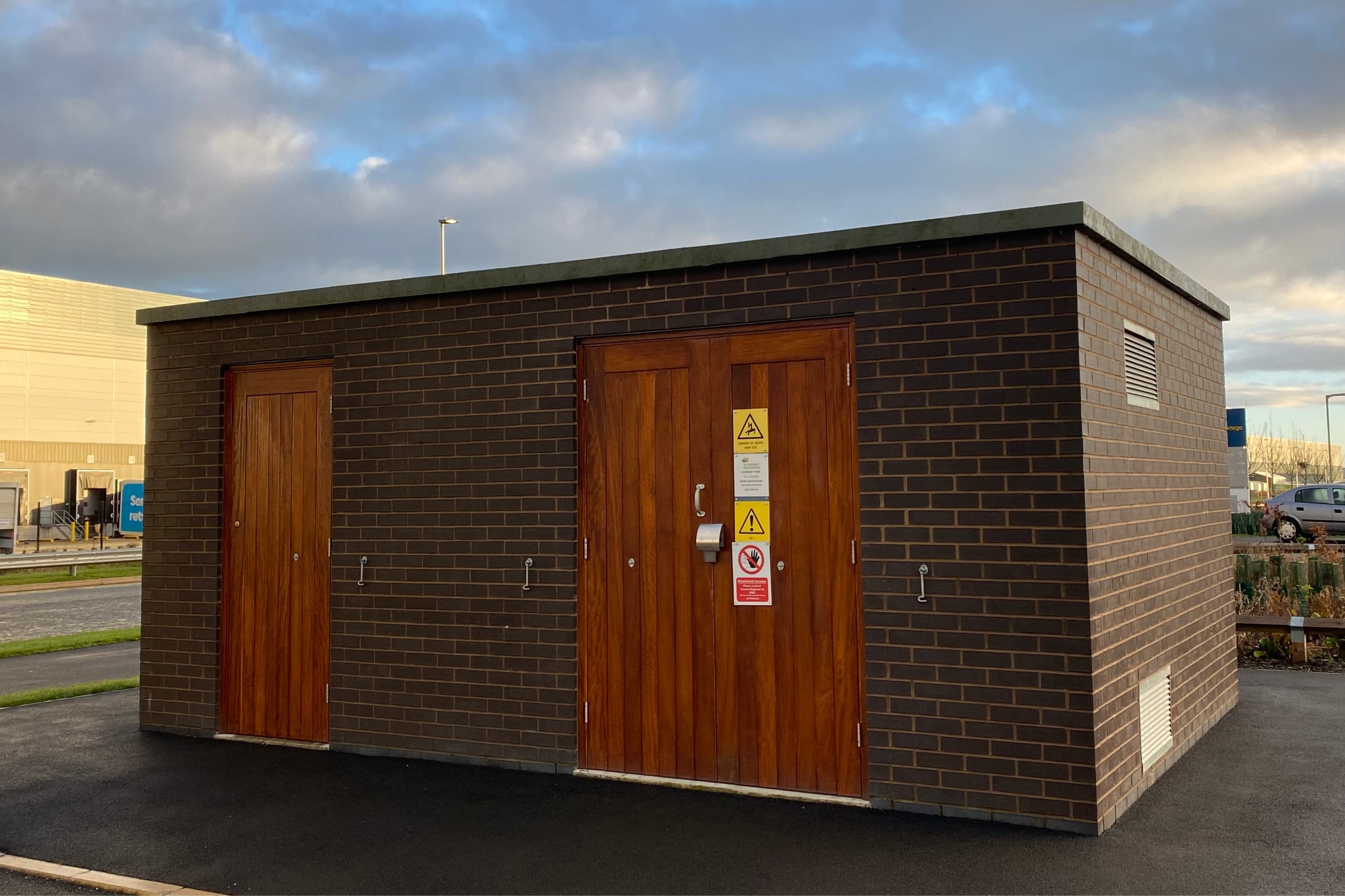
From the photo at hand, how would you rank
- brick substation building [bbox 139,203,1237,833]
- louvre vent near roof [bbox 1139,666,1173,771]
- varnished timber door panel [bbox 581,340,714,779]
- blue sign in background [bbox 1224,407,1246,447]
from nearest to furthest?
brick substation building [bbox 139,203,1237,833]
louvre vent near roof [bbox 1139,666,1173,771]
varnished timber door panel [bbox 581,340,714,779]
blue sign in background [bbox 1224,407,1246,447]

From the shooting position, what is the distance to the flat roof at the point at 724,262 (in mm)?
5348

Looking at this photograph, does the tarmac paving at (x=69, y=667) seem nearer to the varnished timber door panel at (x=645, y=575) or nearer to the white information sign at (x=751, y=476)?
the varnished timber door panel at (x=645, y=575)

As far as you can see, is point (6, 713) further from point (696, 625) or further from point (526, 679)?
point (696, 625)

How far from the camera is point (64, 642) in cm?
1295

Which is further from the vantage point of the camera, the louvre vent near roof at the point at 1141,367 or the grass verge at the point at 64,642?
the grass verge at the point at 64,642

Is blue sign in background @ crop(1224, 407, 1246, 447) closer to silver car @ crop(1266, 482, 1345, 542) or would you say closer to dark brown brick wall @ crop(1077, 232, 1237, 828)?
silver car @ crop(1266, 482, 1345, 542)

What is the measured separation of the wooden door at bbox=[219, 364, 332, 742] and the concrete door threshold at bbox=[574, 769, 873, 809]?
2.30m

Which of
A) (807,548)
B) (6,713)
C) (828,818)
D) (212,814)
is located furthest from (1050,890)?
(6,713)

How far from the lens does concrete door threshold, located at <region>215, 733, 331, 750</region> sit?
23.6 ft

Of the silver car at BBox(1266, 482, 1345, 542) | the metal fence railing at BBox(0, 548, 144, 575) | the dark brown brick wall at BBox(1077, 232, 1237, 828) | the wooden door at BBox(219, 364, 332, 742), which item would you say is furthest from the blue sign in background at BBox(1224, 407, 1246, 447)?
the metal fence railing at BBox(0, 548, 144, 575)

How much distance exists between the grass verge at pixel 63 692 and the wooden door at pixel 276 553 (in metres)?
2.52

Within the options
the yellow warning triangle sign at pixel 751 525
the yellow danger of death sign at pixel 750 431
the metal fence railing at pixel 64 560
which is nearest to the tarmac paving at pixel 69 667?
the yellow warning triangle sign at pixel 751 525

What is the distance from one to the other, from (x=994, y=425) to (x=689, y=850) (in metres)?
2.74

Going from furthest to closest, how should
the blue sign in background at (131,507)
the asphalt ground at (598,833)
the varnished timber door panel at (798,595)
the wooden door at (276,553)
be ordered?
the blue sign in background at (131,507)
the wooden door at (276,553)
the varnished timber door panel at (798,595)
the asphalt ground at (598,833)
